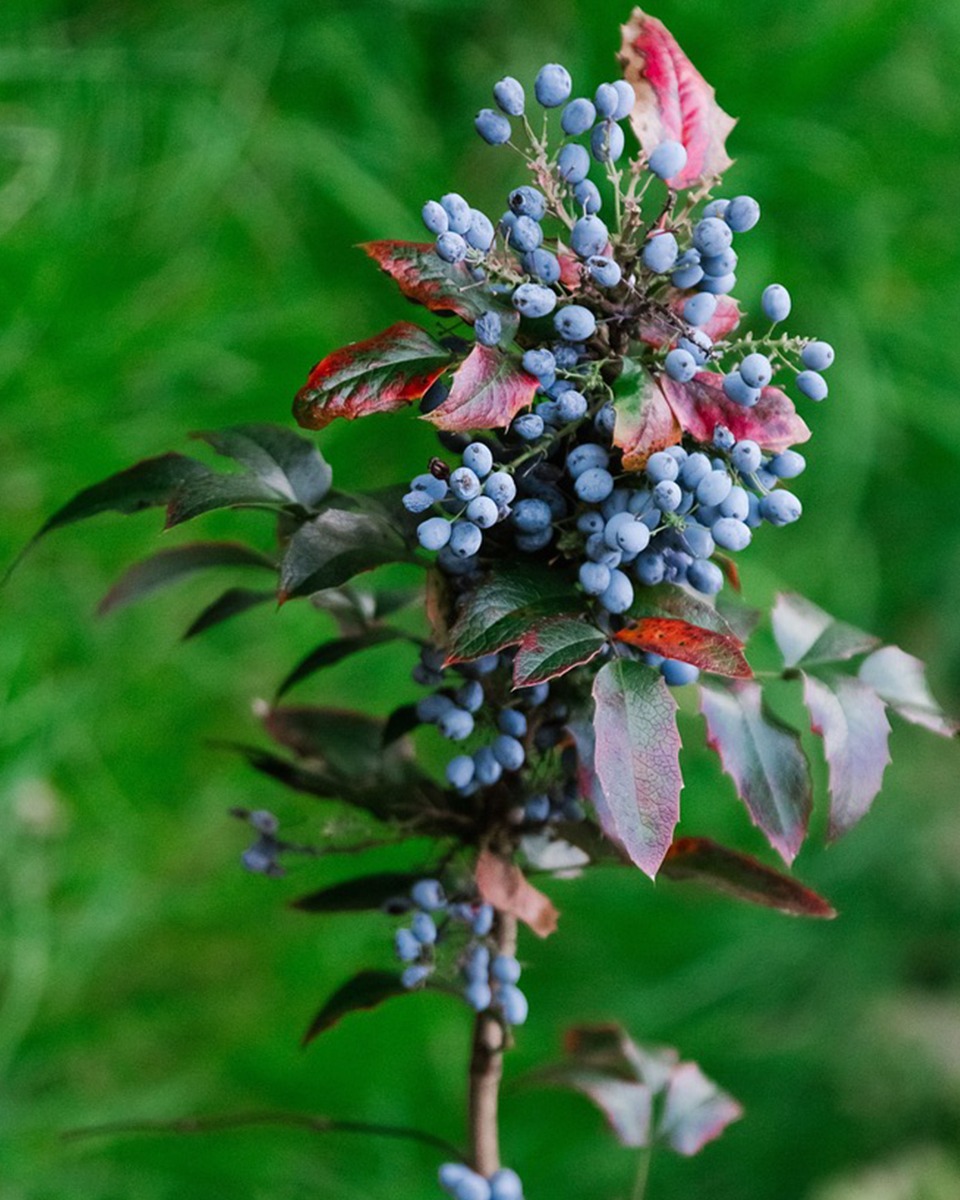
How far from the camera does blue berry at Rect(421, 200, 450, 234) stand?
0.33 metres

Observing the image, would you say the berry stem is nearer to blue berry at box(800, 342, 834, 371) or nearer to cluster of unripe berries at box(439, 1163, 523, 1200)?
cluster of unripe berries at box(439, 1163, 523, 1200)

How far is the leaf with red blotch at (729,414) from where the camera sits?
35 cm

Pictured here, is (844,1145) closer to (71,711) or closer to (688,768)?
(688,768)

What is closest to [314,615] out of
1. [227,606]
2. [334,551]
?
[227,606]

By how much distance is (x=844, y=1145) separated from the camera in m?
1.41

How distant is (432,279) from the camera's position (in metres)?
0.35

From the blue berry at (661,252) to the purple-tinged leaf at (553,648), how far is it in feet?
0.32

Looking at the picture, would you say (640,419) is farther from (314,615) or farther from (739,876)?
(314,615)

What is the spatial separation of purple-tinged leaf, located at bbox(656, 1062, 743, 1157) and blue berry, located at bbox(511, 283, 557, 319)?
1.04 ft

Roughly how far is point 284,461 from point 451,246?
0.37 ft

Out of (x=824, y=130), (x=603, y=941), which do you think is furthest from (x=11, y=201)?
(x=603, y=941)

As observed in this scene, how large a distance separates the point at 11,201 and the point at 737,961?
1034 millimetres

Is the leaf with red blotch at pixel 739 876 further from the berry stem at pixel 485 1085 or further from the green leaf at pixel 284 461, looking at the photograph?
the green leaf at pixel 284 461

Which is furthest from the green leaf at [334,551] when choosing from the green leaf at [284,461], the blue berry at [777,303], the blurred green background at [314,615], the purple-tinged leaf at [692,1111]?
the blurred green background at [314,615]
